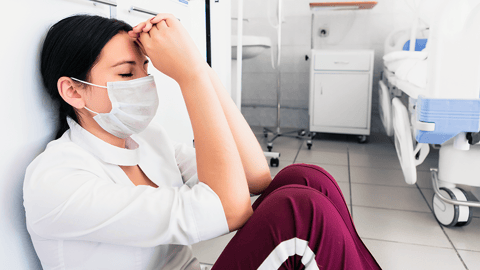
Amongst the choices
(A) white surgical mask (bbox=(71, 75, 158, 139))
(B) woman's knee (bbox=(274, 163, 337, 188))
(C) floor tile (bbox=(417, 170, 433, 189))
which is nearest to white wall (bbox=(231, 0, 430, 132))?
(C) floor tile (bbox=(417, 170, 433, 189))

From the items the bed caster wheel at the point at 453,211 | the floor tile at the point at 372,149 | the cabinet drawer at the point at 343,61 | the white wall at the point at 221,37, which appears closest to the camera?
the bed caster wheel at the point at 453,211

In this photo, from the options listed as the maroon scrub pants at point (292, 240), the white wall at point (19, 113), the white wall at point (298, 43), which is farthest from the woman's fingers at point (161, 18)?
the white wall at point (298, 43)

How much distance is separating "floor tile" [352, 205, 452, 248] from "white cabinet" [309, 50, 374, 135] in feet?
4.85

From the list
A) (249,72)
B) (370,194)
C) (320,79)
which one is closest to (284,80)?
(249,72)

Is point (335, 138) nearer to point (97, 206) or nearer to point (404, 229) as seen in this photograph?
point (404, 229)

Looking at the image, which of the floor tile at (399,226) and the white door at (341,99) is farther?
the white door at (341,99)

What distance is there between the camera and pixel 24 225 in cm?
72

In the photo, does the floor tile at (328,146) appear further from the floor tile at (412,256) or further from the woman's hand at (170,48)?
the woman's hand at (170,48)

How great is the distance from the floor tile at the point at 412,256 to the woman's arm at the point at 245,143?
0.74m

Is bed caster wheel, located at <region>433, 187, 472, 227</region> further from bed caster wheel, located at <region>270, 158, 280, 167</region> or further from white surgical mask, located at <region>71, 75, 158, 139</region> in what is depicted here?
white surgical mask, located at <region>71, 75, 158, 139</region>

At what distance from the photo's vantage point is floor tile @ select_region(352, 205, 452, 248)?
1.55 m

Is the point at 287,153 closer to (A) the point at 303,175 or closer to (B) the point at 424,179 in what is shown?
(B) the point at 424,179

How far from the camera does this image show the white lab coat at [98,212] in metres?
0.59

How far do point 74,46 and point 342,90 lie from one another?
278 cm
